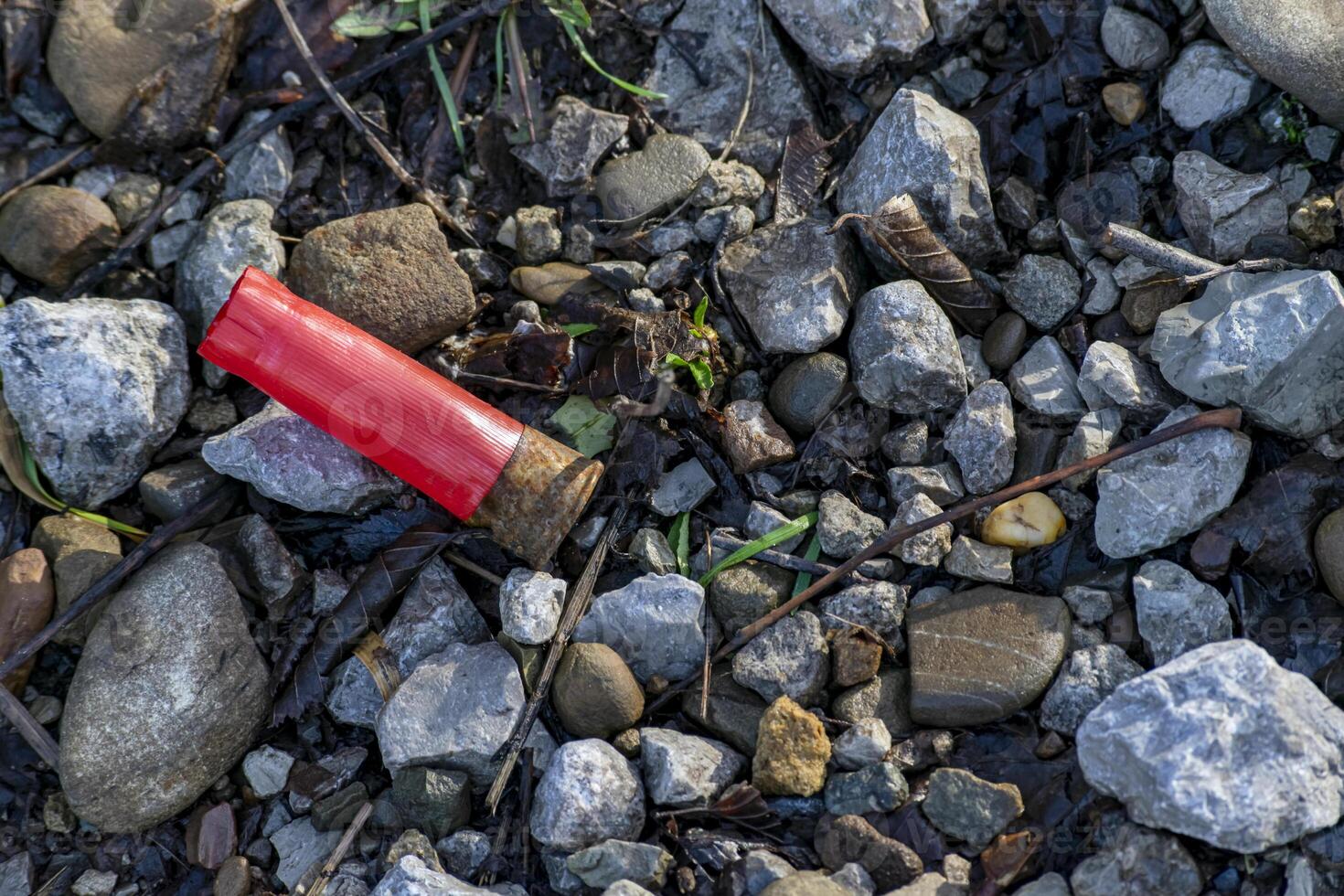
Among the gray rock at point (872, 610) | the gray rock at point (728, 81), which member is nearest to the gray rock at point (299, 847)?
the gray rock at point (872, 610)

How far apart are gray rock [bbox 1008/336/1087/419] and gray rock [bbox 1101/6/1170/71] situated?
3.29ft

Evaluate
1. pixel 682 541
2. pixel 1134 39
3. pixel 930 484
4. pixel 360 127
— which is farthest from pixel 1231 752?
pixel 360 127

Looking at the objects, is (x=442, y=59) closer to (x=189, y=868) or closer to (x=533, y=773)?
(x=533, y=773)

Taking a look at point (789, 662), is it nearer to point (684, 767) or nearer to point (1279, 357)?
point (684, 767)

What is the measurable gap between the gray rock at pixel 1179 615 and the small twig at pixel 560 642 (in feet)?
5.18

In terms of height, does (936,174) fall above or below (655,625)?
above

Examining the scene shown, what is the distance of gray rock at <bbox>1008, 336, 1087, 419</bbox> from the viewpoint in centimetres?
313

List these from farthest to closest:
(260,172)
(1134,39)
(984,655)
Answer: (260,172) < (1134,39) < (984,655)

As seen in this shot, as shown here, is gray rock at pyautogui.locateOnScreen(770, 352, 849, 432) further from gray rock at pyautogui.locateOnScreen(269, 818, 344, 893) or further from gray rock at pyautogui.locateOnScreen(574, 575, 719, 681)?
gray rock at pyautogui.locateOnScreen(269, 818, 344, 893)

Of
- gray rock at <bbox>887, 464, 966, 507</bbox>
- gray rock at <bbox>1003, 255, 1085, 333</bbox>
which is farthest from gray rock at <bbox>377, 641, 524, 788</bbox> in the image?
gray rock at <bbox>1003, 255, 1085, 333</bbox>

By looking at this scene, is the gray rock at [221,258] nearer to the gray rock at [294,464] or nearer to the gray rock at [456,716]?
the gray rock at [294,464]

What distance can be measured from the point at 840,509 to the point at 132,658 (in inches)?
87.1

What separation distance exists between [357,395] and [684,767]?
1.47 meters

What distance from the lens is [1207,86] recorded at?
129 inches
